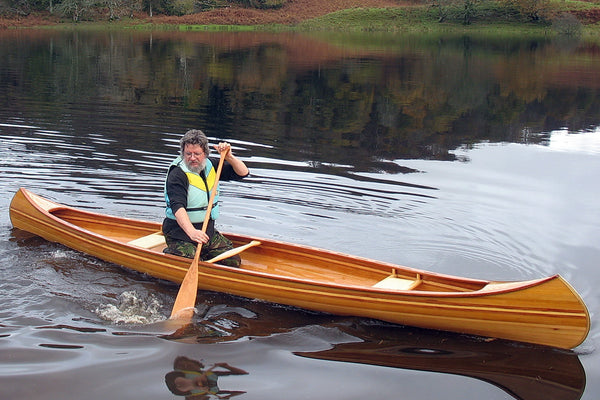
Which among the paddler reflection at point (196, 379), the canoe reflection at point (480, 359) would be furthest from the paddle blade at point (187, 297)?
the canoe reflection at point (480, 359)

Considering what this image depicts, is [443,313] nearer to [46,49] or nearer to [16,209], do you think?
[16,209]

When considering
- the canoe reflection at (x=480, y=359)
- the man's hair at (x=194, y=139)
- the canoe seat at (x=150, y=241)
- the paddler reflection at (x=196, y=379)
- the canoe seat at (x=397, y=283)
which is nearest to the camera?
the paddler reflection at (x=196, y=379)

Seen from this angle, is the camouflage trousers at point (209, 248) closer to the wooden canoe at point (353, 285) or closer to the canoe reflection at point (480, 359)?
the wooden canoe at point (353, 285)

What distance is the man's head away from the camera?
692 cm

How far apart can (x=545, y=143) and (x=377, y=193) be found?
6965mm

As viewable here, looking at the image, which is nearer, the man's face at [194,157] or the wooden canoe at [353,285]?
the wooden canoe at [353,285]

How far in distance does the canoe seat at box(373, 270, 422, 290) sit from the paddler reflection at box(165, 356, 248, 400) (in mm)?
1765

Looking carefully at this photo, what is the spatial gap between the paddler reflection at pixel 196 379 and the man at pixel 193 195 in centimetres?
153

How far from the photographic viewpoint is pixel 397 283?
6.59m

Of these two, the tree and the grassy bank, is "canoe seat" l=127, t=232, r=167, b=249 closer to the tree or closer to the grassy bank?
the grassy bank

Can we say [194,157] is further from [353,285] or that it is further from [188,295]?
[353,285]

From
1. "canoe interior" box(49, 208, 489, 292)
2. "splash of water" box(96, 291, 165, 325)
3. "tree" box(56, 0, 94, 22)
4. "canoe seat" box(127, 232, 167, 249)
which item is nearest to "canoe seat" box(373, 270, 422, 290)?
"canoe interior" box(49, 208, 489, 292)

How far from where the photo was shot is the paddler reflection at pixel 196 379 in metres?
5.20

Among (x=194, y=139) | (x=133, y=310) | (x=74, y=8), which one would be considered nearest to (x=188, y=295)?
(x=133, y=310)
